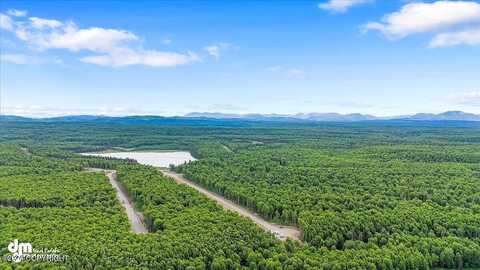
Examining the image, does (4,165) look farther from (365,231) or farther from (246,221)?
(365,231)

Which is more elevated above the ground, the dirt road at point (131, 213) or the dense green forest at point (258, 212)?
the dense green forest at point (258, 212)

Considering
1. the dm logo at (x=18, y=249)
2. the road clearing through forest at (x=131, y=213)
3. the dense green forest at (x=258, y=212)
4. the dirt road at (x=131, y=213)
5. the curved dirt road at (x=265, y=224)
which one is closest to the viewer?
the dm logo at (x=18, y=249)

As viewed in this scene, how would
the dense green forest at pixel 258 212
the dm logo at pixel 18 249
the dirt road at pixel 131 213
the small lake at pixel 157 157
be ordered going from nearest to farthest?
1. the dm logo at pixel 18 249
2. the dense green forest at pixel 258 212
3. the dirt road at pixel 131 213
4. the small lake at pixel 157 157

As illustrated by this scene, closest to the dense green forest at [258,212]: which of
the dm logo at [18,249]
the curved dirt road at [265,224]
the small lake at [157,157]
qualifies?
the dm logo at [18,249]

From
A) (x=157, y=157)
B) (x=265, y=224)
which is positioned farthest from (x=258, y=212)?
(x=157, y=157)

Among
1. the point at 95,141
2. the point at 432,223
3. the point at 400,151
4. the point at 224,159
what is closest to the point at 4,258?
the point at 432,223

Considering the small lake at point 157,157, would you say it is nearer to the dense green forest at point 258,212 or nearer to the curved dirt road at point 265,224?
the dense green forest at point 258,212

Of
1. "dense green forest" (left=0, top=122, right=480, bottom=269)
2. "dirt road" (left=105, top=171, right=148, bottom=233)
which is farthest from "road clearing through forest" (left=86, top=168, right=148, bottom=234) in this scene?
"dense green forest" (left=0, top=122, right=480, bottom=269)
